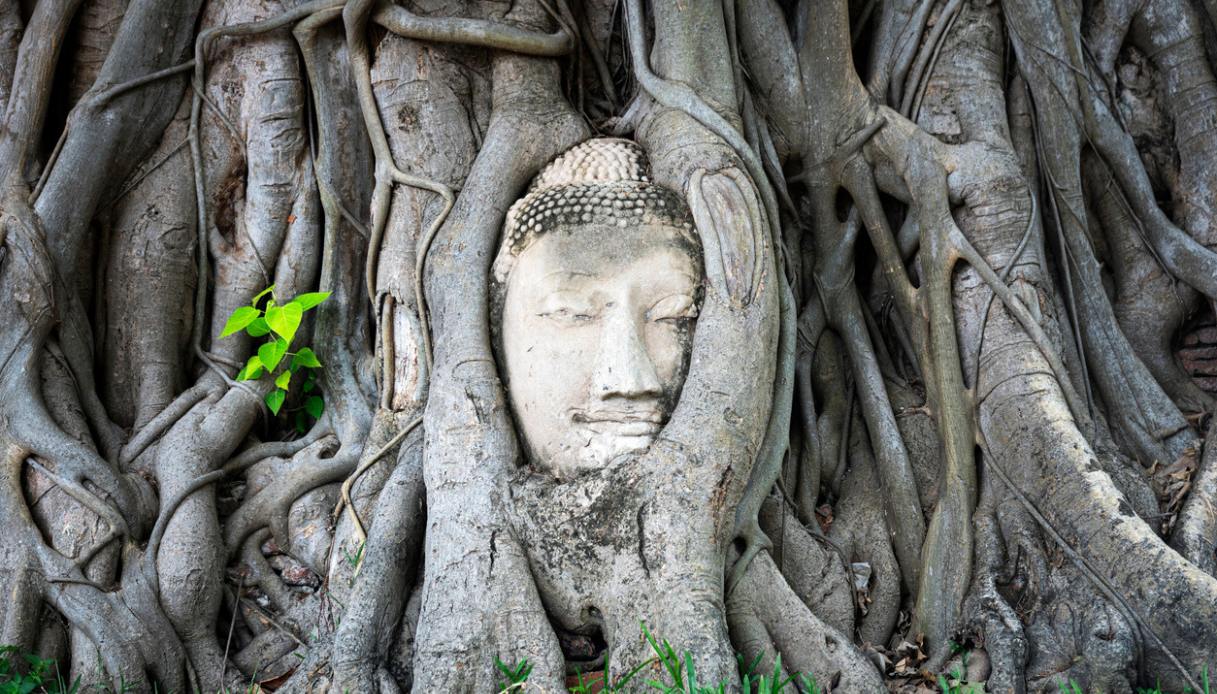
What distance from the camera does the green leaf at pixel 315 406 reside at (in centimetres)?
378

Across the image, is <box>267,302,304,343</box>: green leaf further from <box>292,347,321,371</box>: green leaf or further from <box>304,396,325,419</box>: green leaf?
<box>304,396,325,419</box>: green leaf

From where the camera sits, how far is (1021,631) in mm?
2803

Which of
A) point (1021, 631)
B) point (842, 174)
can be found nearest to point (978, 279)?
point (842, 174)

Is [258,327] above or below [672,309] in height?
below

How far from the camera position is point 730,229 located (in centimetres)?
303

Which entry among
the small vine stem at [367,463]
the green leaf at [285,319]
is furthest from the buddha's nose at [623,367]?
the green leaf at [285,319]

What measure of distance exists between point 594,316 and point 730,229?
50 cm

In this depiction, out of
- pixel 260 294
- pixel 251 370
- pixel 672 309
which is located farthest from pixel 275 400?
pixel 672 309

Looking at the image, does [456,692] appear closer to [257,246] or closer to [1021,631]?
[1021,631]

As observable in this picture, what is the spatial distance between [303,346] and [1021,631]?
2612 mm

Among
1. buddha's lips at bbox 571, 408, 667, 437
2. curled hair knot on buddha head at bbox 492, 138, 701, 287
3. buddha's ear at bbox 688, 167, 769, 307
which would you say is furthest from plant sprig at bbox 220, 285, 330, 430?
buddha's ear at bbox 688, 167, 769, 307

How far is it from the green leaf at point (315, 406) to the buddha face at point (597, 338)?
1.08 m

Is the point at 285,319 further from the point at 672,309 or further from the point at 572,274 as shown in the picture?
the point at 672,309

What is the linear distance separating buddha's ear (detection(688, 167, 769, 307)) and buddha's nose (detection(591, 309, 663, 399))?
315 millimetres
